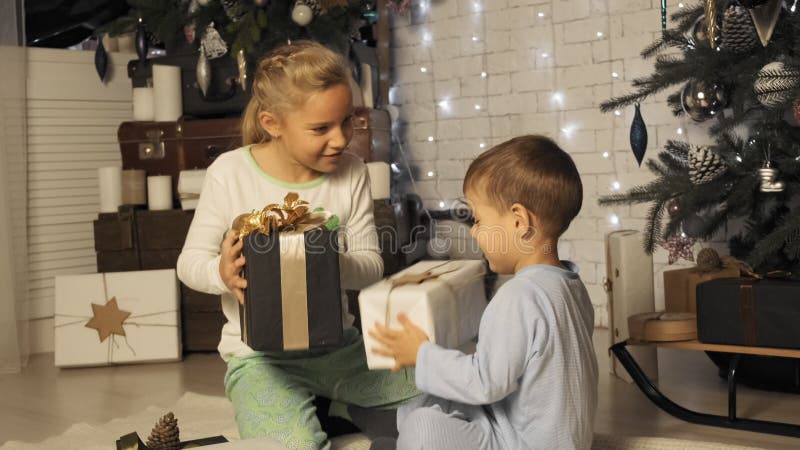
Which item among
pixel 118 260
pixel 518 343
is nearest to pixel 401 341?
pixel 518 343

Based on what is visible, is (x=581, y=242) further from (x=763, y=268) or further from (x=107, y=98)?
(x=107, y=98)

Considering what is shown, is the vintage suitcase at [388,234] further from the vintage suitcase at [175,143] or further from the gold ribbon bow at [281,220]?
the gold ribbon bow at [281,220]

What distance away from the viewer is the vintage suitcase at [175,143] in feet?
11.8

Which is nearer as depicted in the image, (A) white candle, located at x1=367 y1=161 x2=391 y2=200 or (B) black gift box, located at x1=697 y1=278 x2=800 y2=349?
(B) black gift box, located at x1=697 y1=278 x2=800 y2=349

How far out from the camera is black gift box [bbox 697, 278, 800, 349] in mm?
2289

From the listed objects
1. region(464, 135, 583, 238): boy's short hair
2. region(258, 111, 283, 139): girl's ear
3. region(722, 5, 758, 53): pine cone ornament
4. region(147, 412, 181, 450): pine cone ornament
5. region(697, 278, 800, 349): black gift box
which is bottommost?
region(147, 412, 181, 450): pine cone ornament

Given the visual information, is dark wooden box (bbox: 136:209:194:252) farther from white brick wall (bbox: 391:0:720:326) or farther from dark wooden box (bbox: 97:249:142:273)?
white brick wall (bbox: 391:0:720:326)

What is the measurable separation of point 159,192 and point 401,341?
2.28 m

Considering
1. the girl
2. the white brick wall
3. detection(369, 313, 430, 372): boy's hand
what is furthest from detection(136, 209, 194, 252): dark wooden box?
detection(369, 313, 430, 372): boy's hand

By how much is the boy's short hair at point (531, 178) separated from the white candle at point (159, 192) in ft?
7.62

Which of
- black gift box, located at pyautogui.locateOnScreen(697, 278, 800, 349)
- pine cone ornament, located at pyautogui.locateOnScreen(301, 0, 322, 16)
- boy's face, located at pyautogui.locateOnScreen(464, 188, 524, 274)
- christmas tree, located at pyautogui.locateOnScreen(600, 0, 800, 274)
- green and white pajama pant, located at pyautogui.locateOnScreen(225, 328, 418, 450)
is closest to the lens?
boy's face, located at pyautogui.locateOnScreen(464, 188, 524, 274)

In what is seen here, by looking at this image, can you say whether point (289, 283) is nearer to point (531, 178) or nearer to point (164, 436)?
point (164, 436)

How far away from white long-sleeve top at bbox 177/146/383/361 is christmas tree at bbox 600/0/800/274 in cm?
104

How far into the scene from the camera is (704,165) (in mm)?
2582
